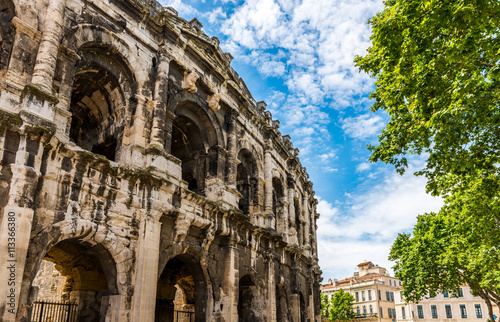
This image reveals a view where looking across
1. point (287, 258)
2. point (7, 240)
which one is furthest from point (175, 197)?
point (287, 258)

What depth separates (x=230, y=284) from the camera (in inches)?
494

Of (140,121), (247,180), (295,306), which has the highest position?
(247,180)

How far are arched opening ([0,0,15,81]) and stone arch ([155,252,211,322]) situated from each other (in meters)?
6.15

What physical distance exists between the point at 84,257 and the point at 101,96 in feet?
15.7

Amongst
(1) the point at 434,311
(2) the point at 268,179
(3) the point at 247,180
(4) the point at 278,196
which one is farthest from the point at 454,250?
(1) the point at 434,311

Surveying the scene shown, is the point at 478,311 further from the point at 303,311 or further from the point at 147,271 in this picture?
the point at 147,271

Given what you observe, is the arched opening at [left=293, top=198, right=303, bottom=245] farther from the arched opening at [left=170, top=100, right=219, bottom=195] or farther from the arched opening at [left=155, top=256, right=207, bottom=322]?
the arched opening at [left=170, top=100, right=219, bottom=195]

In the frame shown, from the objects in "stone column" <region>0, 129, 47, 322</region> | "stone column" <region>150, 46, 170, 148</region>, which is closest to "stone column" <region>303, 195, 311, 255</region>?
"stone column" <region>150, 46, 170, 148</region>

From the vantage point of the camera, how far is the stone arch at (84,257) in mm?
7496

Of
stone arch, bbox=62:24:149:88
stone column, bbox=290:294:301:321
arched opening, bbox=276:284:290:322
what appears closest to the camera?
stone arch, bbox=62:24:149:88

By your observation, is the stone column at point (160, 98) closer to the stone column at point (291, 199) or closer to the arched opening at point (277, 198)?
the arched opening at point (277, 198)

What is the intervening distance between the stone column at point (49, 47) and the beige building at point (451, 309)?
4624cm

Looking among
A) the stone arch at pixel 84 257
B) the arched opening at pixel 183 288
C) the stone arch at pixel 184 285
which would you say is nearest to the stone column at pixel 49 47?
the stone arch at pixel 84 257

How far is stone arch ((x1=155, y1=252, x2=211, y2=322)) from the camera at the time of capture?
1194cm
